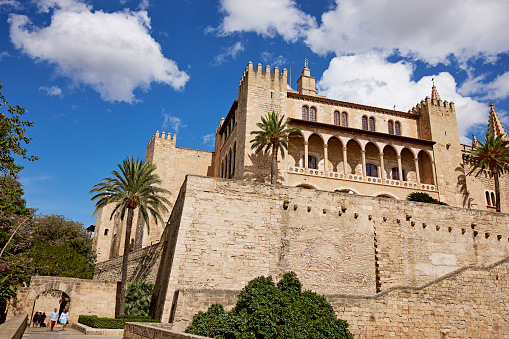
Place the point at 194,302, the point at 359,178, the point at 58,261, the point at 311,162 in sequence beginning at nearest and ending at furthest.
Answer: the point at 194,302 < the point at 58,261 < the point at 359,178 < the point at 311,162

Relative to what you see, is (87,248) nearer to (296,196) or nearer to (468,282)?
(296,196)

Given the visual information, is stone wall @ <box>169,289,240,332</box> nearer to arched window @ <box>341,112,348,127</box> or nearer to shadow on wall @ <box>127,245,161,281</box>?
shadow on wall @ <box>127,245,161,281</box>

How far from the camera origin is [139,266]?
88.2 feet

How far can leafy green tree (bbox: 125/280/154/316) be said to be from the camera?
22.5 metres

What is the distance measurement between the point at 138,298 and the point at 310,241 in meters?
10.1

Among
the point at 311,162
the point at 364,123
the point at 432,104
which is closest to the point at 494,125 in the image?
the point at 432,104

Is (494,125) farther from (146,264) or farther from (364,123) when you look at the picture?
(146,264)

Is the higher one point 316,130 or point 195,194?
point 316,130

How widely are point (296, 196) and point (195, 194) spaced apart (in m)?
5.64

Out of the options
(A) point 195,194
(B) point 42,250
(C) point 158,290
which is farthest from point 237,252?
(B) point 42,250

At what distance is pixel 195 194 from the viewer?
21.2m

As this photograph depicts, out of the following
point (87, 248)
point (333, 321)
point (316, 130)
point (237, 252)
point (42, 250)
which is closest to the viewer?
point (333, 321)

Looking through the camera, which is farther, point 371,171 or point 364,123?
point 364,123

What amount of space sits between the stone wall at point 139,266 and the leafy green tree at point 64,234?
11.1 metres
